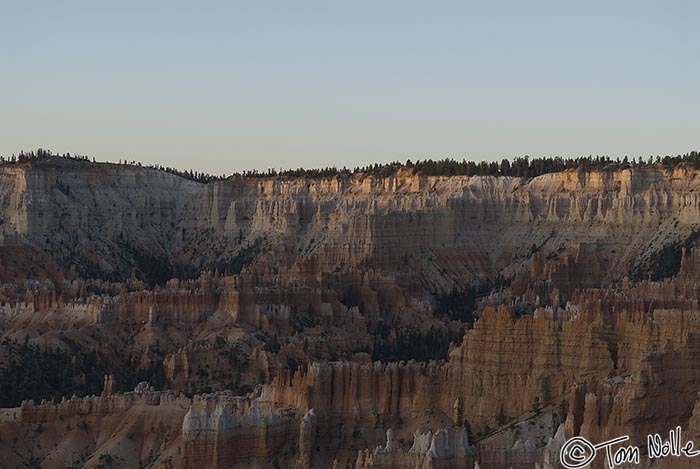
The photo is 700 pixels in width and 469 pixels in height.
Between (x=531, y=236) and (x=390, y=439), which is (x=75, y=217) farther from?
(x=390, y=439)

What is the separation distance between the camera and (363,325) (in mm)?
134125

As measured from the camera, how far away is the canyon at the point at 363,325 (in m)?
69.1

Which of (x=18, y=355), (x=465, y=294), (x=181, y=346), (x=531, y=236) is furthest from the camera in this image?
(x=531, y=236)

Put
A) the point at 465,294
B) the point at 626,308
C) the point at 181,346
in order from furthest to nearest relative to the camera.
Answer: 1. the point at 465,294
2. the point at 181,346
3. the point at 626,308

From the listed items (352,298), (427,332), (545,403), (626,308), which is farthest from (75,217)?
(545,403)

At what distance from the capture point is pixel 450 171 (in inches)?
7510

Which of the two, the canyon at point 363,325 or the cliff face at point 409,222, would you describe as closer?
the canyon at point 363,325

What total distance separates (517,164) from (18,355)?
283 ft

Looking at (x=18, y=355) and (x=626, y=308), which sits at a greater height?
(x=626, y=308)

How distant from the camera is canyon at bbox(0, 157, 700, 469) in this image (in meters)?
69.1

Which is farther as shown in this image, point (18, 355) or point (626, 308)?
point (18, 355)

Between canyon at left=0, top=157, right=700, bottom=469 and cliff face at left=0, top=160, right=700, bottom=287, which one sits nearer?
canyon at left=0, top=157, right=700, bottom=469

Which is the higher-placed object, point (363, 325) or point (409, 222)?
point (409, 222)

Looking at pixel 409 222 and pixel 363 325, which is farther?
pixel 409 222
